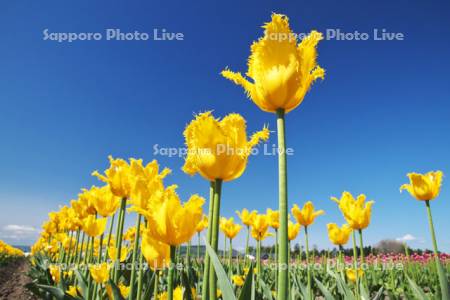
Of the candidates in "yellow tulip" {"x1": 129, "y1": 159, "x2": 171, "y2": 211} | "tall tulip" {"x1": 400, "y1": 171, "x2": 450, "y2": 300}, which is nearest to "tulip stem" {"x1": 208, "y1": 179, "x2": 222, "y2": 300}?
"yellow tulip" {"x1": 129, "y1": 159, "x2": 171, "y2": 211}

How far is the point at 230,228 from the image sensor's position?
6.43m

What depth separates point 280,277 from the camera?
3.82ft

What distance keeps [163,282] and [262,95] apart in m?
5.32

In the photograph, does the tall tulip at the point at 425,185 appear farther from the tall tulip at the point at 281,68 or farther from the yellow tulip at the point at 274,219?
the tall tulip at the point at 281,68

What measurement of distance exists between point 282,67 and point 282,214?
30.6 inches

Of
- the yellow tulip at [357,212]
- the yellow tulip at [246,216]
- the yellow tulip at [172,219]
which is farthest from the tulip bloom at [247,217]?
the yellow tulip at [172,219]

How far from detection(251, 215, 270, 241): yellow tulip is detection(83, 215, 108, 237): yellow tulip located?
8.78 ft

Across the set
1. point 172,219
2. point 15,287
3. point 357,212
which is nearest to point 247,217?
point 357,212

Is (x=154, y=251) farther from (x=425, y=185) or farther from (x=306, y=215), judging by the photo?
(x=425, y=185)

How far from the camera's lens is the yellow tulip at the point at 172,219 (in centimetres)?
176

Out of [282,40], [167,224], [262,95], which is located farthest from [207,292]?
[282,40]

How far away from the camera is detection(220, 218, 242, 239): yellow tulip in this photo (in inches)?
252

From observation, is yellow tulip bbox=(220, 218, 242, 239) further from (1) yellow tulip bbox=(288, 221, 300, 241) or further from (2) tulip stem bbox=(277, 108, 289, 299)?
(2) tulip stem bbox=(277, 108, 289, 299)

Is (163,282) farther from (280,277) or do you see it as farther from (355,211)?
(280,277)
